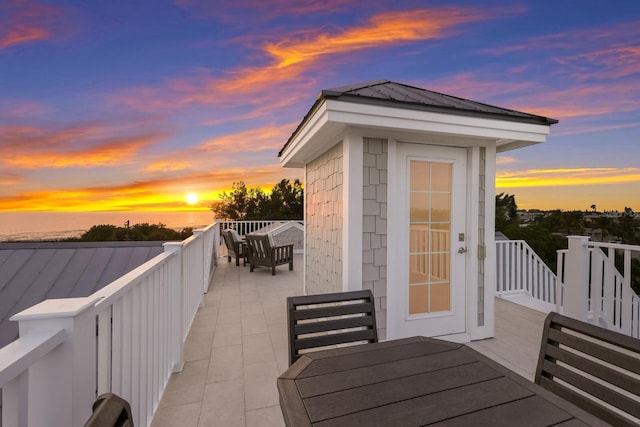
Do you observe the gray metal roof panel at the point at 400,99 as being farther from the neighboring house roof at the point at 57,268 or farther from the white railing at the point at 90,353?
the neighboring house roof at the point at 57,268

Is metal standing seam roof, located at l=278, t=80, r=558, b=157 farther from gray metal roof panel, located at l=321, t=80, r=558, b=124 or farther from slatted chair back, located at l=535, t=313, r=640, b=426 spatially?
slatted chair back, located at l=535, t=313, r=640, b=426

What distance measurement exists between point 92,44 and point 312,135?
258 inches

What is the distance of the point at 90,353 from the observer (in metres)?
1.03

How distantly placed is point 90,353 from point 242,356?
7.50 feet

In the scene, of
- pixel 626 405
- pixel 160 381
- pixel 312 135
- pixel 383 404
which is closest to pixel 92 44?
pixel 312 135

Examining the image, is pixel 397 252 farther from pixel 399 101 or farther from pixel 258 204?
pixel 258 204

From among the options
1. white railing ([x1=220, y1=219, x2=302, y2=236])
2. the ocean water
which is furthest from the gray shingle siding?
white railing ([x1=220, y1=219, x2=302, y2=236])

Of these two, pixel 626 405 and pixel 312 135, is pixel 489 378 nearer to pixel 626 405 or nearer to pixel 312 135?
pixel 626 405

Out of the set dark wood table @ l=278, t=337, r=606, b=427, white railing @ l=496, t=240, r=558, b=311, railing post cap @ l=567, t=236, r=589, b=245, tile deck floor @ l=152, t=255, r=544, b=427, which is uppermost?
railing post cap @ l=567, t=236, r=589, b=245

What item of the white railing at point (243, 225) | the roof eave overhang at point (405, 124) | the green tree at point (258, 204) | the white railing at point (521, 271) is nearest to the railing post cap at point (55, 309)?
the roof eave overhang at point (405, 124)

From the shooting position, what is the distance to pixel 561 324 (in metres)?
1.46

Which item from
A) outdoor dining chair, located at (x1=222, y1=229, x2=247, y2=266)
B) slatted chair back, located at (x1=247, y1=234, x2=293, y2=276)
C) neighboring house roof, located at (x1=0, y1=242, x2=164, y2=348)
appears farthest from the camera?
outdoor dining chair, located at (x1=222, y1=229, x2=247, y2=266)

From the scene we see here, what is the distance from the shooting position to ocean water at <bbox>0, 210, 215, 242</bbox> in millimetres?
8570

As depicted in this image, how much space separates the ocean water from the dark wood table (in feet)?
25.8
